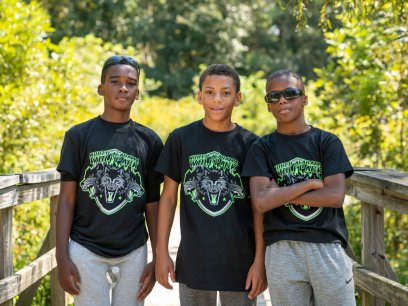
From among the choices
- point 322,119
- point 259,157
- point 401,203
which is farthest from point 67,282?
point 322,119

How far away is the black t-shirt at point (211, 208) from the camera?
317cm

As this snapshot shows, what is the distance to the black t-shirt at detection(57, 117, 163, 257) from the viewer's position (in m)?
3.27

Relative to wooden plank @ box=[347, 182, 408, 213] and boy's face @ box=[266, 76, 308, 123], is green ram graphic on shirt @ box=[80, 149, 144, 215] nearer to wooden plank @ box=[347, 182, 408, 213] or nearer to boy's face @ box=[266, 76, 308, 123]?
boy's face @ box=[266, 76, 308, 123]

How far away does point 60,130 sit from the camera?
7535 millimetres

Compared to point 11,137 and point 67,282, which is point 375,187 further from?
point 11,137

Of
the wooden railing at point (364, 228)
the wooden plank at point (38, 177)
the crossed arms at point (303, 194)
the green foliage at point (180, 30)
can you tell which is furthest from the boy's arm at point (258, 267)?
the green foliage at point (180, 30)

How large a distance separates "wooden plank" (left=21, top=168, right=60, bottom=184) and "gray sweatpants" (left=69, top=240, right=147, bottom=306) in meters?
0.86

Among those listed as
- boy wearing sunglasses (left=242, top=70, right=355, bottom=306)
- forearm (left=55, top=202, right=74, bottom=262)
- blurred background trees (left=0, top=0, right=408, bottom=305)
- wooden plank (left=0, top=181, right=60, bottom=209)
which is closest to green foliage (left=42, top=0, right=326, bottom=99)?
blurred background trees (left=0, top=0, right=408, bottom=305)

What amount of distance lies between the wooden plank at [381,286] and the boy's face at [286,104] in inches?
42.6

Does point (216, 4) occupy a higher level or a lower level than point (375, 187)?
higher

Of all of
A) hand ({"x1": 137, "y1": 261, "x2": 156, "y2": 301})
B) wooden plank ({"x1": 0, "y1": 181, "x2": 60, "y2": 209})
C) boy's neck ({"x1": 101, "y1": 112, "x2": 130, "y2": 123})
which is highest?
boy's neck ({"x1": 101, "y1": 112, "x2": 130, "y2": 123})

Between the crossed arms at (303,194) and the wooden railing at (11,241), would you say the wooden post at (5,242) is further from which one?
the crossed arms at (303,194)

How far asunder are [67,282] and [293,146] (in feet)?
4.08

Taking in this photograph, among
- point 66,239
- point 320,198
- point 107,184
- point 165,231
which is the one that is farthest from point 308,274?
point 66,239
